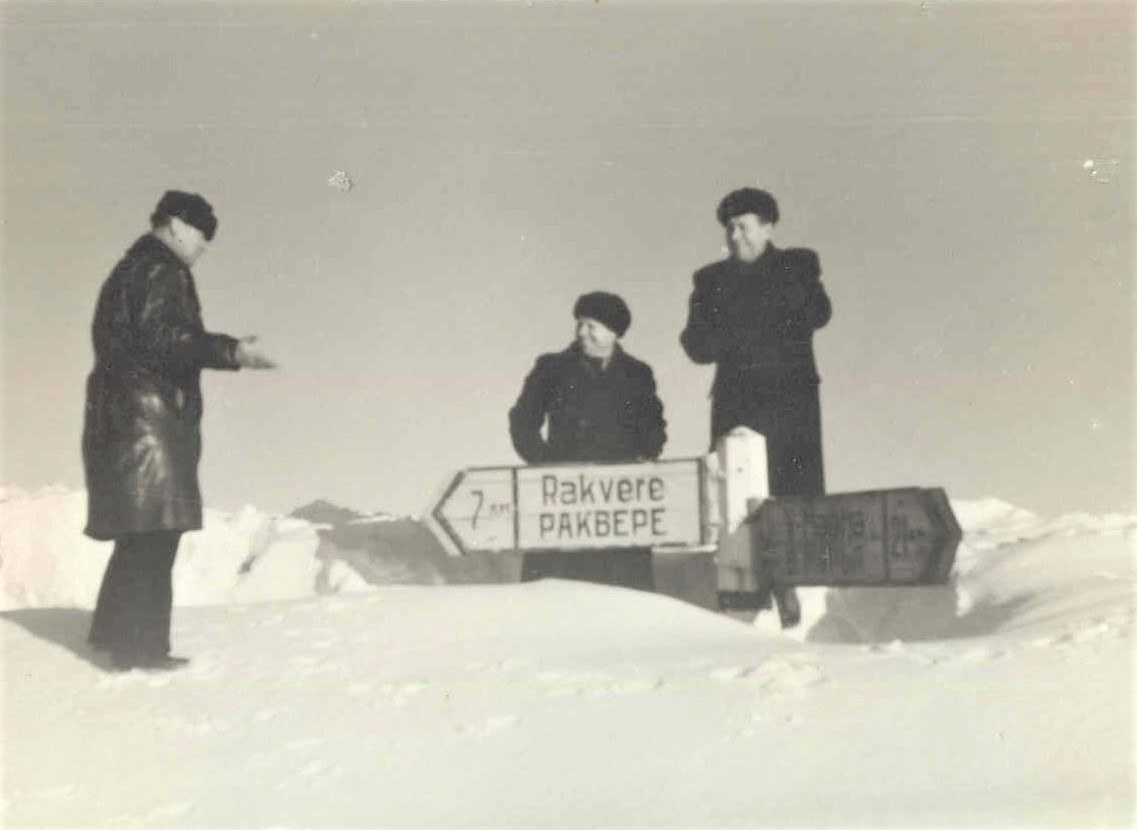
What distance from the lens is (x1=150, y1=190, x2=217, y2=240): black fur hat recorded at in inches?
199

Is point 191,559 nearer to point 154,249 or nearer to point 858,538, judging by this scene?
point 154,249

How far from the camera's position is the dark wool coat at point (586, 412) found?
23.0 ft

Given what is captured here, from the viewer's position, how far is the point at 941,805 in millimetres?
3062

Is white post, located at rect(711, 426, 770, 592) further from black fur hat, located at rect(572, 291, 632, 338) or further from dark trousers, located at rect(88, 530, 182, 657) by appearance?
dark trousers, located at rect(88, 530, 182, 657)

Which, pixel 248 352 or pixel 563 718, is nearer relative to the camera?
pixel 563 718

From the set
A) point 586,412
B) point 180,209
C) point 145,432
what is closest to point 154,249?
point 180,209

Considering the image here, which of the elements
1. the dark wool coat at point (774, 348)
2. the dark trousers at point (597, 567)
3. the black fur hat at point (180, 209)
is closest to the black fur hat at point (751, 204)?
the dark wool coat at point (774, 348)

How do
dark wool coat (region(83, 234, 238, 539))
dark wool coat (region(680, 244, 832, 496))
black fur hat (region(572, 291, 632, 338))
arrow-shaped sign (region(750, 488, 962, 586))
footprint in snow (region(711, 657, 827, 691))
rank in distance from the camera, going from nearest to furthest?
1. footprint in snow (region(711, 657, 827, 691))
2. dark wool coat (region(83, 234, 238, 539))
3. arrow-shaped sign (region(750, 488, 962, 586))
4. dark wool coat (region(680, 244, 832, 496))
5. black fur hat (region(572, 291, 632, 338))

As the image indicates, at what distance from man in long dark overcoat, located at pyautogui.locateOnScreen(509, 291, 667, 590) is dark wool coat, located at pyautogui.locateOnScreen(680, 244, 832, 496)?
66 cm

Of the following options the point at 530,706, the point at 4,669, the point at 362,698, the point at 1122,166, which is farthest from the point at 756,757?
the point at 1122,166

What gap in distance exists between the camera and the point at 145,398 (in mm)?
4816

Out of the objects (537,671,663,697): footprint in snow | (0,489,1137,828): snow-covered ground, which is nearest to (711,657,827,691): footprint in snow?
(0,489,1137,828): snow-covered ground

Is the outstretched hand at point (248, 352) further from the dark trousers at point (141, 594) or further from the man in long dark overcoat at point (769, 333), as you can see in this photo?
the man in long dark overcoat at point (769, 333)

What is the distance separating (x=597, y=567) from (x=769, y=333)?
173 centimetres
